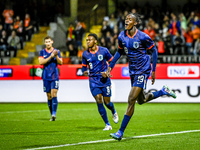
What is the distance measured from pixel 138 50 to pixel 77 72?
10720 mm

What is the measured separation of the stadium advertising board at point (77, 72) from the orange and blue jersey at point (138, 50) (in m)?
10.2

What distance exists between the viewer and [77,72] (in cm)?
1895

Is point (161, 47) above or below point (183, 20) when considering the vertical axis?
below

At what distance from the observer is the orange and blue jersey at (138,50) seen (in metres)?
8.33

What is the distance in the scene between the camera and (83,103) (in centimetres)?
1891

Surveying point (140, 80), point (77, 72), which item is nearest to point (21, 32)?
point (77, 72)

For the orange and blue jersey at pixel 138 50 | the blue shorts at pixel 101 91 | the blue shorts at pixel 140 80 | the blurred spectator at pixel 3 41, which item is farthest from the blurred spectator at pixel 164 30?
the blue shorts at pixel 140 80

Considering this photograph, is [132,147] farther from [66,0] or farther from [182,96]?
[66,0]

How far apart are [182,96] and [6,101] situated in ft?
24.8

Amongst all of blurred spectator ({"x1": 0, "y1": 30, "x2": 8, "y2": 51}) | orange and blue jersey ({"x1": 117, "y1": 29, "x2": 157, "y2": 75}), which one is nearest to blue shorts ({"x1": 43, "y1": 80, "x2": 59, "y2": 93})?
orange and blue jersey ({"x1": 117, "y1": 29, "x2": 157, "y2": 75})

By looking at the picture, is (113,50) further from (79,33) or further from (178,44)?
(79,33)

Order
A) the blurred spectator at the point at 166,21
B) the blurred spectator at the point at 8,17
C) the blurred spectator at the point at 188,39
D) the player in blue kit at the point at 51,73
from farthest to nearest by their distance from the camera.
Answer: the blurred spectator at the point at 8,17, the blurred spectator at the point at 166,21, the blurred spectator at the point at 188,39, the player in blue kit at the point at 51,73

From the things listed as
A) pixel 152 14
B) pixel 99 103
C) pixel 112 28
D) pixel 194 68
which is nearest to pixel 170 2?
pixel 152 14

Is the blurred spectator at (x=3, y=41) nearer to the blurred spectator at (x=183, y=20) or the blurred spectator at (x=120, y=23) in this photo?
the blurred spectator at (x=120, y=23)
